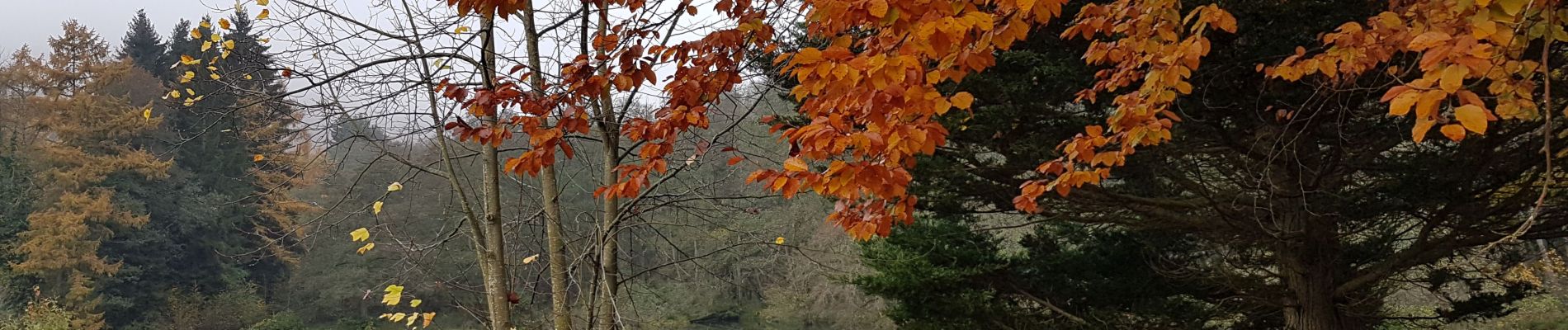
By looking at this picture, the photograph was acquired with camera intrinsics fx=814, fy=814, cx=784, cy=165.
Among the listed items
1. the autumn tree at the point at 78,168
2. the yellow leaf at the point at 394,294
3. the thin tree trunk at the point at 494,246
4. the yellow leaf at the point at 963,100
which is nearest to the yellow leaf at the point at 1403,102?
the yellow leaf at the point at 963,100

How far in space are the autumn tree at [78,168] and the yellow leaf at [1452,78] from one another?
57.0ft

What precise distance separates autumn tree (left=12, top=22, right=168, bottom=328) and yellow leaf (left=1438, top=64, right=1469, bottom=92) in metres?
17.4

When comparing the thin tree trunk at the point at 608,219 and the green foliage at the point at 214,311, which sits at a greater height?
the thin tree trunk at the point at 608,219

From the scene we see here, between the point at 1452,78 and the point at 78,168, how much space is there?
1889cm

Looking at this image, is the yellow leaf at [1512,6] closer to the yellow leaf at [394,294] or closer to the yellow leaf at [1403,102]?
the yellow leaf at [1403,102]

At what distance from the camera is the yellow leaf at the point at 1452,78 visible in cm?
149

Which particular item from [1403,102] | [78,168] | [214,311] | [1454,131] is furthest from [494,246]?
[214,311]

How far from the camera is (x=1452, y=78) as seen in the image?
4.95 ft

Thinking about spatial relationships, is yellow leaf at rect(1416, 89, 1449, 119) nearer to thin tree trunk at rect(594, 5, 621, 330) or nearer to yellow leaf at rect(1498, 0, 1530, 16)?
yellow leaf at rect(1498, 0, 1530, 16)

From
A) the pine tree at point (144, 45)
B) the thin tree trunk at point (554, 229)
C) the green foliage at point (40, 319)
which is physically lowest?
the green foliage at point (40, 319)

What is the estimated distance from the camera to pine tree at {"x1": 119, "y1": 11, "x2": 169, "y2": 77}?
748 inches

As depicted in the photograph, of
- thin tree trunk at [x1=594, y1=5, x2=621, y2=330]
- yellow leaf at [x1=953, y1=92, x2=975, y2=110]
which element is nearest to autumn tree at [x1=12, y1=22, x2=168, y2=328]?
thin tree trunk at [x1=594, y1=5, x2=621, y2=330]

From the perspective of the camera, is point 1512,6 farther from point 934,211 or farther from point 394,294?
point 934,211

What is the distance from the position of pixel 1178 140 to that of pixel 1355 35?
1.24 meters
